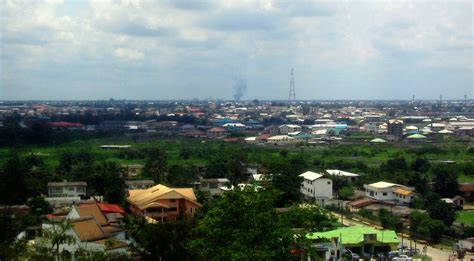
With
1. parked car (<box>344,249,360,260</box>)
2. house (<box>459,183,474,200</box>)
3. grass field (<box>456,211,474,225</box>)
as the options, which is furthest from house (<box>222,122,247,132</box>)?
parked car (<box>344,249,360,260</box>)

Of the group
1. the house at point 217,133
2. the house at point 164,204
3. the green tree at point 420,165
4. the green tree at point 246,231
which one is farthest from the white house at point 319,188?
the house at point 217,133

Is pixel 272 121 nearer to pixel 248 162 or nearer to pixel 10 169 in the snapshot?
pixel 248 162

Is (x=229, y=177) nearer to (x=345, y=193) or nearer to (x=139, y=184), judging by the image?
(x=139, y=184)

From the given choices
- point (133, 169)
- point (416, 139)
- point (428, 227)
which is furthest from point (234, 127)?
point (428, 227)

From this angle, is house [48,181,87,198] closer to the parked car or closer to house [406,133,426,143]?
the parked car

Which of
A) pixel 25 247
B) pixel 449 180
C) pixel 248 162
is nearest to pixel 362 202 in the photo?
pixel 449 180

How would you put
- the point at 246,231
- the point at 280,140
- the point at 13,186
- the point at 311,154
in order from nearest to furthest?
the point at 246,231 → the point at 13,186 → the point at 311,154 → the point at 280,140
